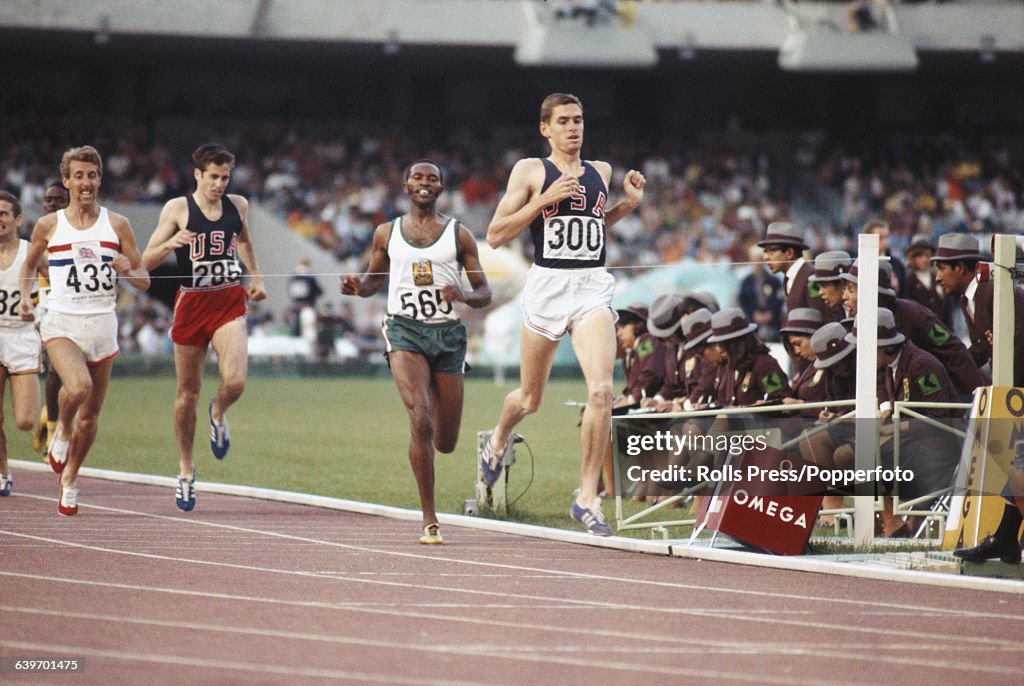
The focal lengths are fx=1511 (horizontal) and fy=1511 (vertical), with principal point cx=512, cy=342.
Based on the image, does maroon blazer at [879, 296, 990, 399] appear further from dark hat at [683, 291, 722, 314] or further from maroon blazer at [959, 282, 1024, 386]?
dark hat at [683, 291, 722, 314]

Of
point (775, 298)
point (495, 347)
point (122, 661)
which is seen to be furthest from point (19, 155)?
point (122, 661)

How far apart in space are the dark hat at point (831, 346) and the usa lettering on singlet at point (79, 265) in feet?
14.7

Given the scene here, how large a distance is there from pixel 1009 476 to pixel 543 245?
9.25 feet

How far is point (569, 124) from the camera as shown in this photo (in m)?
8.66

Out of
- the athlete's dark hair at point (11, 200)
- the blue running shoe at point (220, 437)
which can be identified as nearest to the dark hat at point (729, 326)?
the blue running shoe at point (220, 437)

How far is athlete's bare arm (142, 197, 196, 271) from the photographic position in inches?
380

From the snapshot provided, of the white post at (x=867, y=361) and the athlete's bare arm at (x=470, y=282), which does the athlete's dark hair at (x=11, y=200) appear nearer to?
the athlete's bare arm at (x=470, y=282)

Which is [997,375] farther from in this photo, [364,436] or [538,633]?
[364,436]

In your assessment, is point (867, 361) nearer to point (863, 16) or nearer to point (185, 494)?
point (185, 494)

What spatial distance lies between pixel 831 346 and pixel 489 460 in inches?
89.5

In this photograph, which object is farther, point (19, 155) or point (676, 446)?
point (19, 155)

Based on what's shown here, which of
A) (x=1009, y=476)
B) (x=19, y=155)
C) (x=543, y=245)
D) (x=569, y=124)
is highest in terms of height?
(x=19, y=155)

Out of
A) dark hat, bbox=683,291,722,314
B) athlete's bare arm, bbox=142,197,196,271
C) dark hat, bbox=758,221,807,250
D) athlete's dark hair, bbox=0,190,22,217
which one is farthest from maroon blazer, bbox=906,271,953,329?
athlete's dark hair, bbox=0,190,22,217

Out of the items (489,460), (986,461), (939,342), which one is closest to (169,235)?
(489,460)
